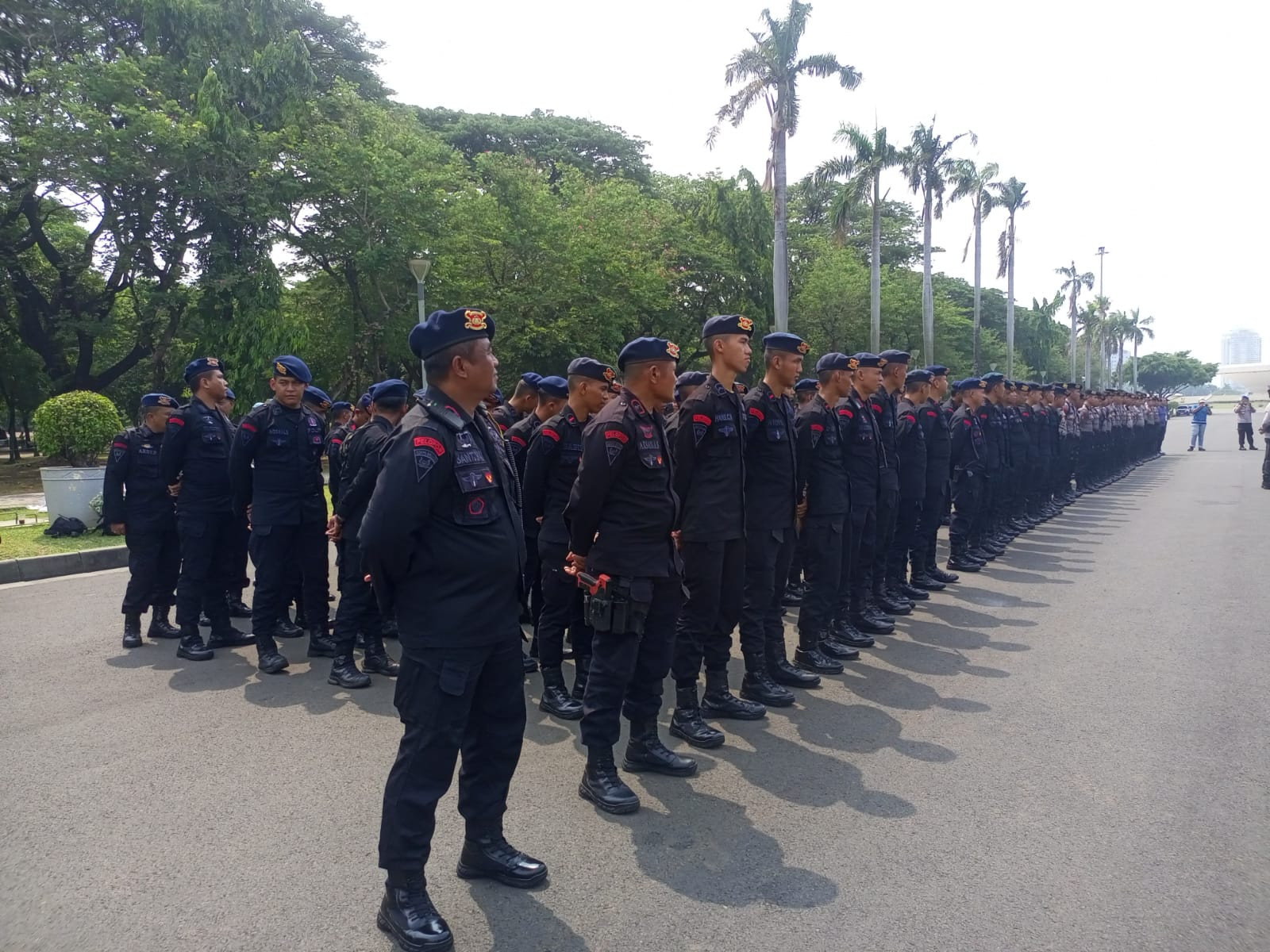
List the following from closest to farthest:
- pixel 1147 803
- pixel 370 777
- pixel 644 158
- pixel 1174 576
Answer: pixel 1147 803 < pixel 370 777 < pixel 1174 576 < pixel 644 158

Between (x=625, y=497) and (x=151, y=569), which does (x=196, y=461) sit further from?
(x=625, y=497)

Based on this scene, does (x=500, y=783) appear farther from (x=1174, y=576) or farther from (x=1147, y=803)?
(x=1174, y=576)

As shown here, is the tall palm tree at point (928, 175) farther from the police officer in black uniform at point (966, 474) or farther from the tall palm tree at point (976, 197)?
the police officer in black uniform at point (966, 474)

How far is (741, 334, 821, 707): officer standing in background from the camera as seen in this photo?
4977 millimetres

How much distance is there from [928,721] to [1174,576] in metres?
5.34

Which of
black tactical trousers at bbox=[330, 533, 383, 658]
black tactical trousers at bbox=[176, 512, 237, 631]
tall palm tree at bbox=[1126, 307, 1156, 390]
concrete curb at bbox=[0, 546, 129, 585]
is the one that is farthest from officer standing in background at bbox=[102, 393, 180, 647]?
tall palm tree at bbox=[1126, 307, 1156, 390]

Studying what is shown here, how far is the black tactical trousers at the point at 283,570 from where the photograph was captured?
230 inches

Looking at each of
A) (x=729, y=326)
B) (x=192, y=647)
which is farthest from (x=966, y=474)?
(x=192, y=647)

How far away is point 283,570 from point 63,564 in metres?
5.01

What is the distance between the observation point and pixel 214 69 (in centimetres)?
1948

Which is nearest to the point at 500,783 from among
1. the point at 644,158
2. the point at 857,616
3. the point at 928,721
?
the point at 928,721

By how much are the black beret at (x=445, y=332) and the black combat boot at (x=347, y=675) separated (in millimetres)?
3095

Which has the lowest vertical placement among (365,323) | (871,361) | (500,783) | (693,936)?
(693,936)

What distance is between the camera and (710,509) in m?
4.52
